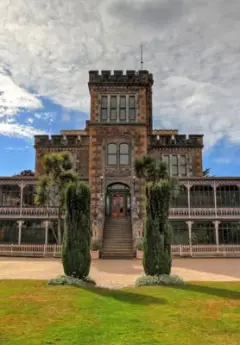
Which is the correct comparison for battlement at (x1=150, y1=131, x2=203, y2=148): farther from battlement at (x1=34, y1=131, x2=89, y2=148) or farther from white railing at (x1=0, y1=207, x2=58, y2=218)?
white railing at (x1=0, y1=207, x2=58, y2=218)

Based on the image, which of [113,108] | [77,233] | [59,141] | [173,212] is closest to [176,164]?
[173,212]

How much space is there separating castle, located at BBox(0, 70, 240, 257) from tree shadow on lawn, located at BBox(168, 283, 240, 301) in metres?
16.0

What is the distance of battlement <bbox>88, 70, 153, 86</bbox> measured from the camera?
33031 millimetres

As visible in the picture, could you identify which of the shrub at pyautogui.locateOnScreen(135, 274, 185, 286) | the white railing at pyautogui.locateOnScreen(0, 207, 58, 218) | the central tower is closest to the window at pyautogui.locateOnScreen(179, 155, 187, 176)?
the central tower

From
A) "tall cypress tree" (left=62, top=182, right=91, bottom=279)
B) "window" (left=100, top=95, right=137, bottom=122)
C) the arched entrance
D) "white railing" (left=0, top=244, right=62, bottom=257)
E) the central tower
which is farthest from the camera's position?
"window" (left=100, top=95, right=137, bottom=122)

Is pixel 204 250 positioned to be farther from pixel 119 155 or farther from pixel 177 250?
pixel 119 155

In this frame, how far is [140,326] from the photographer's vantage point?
23.6 ft

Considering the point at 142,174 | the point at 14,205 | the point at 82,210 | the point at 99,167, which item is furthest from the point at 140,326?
the point at 14,205

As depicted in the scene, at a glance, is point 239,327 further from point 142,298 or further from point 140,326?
point 142,298

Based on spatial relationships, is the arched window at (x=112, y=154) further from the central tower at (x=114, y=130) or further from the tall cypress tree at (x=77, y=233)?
the tall cypress tree at (x=77, y=233)

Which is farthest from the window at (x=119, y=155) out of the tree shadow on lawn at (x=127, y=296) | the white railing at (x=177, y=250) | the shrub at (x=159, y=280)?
the tree shadow on lawn at (x=127, y=296)

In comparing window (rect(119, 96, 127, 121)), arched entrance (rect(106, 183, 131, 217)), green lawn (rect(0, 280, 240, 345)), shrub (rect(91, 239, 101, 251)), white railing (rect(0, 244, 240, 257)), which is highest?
window (rect(119, 96, 127, 121))

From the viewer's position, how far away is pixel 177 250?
2717cm

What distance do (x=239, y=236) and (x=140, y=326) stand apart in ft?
84.5
